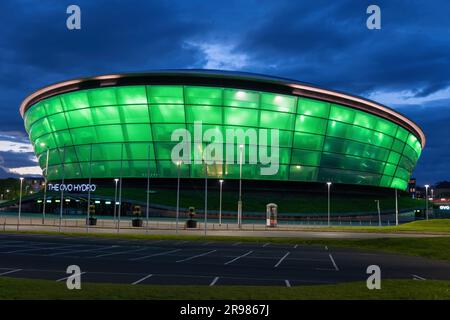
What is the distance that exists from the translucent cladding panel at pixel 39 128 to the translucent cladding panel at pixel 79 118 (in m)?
7.44

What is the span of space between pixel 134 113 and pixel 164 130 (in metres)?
5.98

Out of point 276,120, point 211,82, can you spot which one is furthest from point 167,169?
point 276,120

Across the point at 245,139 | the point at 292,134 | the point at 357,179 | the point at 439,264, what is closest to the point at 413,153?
the point at 357,179

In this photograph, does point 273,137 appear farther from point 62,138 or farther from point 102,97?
point 62,138

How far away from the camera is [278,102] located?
8356cm

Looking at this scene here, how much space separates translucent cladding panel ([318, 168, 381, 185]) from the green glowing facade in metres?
0.20

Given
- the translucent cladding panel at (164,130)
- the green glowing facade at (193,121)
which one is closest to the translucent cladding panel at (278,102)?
the green glowing facade at (193,121)

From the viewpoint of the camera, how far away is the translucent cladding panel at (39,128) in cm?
9387

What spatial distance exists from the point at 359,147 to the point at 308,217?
2200 cm

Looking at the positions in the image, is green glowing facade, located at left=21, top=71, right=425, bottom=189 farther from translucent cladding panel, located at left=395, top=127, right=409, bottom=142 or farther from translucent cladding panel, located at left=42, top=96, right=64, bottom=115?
translucent cladding panel, located at left=395, top=127, right=409, bottom=142

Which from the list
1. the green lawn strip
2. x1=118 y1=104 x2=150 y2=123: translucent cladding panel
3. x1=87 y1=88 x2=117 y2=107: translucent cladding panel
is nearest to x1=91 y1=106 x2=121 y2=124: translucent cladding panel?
x1=87 y1=88 x2=117 y2=107: translucent cladding panel
